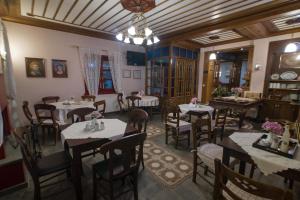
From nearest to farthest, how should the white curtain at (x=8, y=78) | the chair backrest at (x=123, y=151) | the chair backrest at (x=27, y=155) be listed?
the chair backrest at (x=123, y=151), the chair backrest at (x=27, y=155), the white curtain at (x=8, y=78)

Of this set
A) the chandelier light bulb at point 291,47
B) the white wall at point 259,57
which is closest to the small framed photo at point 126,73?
the white wall at point 259,57

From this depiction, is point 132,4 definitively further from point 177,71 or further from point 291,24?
point 291,24

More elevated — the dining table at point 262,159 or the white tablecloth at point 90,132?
the white tablecloth at point 90,132

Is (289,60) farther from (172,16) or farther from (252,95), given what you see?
(172,16)

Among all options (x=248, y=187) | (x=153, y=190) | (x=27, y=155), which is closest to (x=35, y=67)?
(x=27, y=155)

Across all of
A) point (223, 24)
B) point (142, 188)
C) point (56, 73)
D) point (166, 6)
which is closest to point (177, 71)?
point (223, 24)

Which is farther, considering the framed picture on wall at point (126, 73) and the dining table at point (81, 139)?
the framed picture on wall at point (126, 73)

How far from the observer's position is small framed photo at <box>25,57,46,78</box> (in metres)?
4.07

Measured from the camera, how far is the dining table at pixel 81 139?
1.63 metres

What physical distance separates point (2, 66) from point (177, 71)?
484 centimetres

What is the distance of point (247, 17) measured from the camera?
3383 millimetres

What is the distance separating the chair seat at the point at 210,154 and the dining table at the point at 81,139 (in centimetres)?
91

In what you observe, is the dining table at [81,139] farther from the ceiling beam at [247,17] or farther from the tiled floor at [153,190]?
the ceiling beam at [247,17]

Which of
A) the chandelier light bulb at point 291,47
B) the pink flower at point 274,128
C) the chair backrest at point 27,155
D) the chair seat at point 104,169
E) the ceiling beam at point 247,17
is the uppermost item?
the ceiling beam at point 247,17
